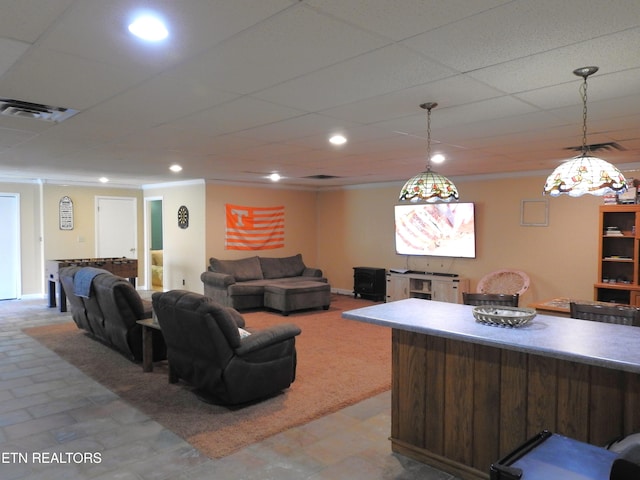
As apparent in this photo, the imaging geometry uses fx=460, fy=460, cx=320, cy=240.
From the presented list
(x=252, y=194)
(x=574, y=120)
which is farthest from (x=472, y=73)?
(x=252, y=194)

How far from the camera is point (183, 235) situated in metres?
9.26

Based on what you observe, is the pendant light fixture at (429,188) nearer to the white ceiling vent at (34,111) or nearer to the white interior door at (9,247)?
the white ceiling vent at (34,111)

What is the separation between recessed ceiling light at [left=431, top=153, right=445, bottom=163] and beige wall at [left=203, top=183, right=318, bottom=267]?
438cm

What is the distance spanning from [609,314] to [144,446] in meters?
3.49

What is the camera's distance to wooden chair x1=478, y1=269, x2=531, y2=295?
7.21 metres

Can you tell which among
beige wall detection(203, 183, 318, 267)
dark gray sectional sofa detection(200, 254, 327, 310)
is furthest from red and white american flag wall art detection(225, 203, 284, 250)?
dark gray sectional sofa detection(200, 254, 327, 310)

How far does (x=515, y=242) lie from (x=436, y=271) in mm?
1565

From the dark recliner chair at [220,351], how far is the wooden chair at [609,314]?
233 cm

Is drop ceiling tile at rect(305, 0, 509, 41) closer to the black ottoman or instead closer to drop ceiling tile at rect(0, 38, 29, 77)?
drop ceiling tile at rect(0, 38, 29, 77)

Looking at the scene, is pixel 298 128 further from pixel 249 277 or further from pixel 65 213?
pixel 65 213

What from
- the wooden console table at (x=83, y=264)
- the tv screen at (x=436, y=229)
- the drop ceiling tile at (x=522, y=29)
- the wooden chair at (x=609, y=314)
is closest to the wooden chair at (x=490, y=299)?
the wooden chair at (x=609, y=314)

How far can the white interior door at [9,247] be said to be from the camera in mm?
8766

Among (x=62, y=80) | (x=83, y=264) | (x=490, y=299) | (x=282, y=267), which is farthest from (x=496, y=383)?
(x=83, y=264)

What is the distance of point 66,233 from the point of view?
9352mm
